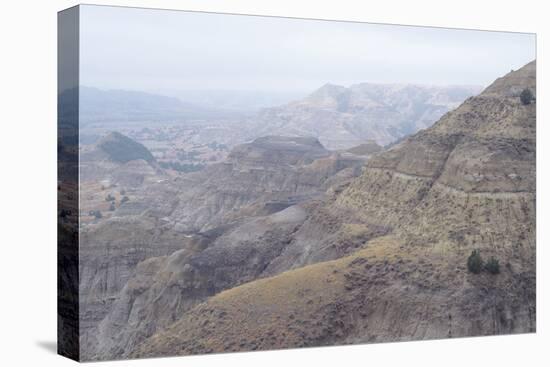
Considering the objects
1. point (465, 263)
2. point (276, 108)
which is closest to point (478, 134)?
point (465, 263)

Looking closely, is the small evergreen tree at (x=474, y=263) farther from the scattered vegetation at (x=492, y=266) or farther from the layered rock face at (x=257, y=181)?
the layered rock face at (x=257, y=181)

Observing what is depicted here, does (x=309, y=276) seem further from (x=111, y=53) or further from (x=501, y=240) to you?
(x=111, y=53)

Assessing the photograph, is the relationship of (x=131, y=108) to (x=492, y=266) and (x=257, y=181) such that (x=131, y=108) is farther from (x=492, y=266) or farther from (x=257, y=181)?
(x=492, y=266)

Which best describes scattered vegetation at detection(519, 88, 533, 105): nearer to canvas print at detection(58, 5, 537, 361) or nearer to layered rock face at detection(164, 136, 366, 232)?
canvas print at detection(58, 5, 537, 361)

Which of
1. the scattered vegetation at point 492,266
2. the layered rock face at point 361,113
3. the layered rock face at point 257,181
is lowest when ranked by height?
the scattered vegetation at point 492,266

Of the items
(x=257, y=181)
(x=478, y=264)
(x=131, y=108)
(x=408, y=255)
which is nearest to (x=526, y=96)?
(x=478, y=264)

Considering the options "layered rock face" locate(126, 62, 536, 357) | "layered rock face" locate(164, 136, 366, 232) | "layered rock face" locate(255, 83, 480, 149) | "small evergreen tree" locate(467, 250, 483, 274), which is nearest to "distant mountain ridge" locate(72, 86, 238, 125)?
"layered rock face" locate(164, 136, 366, 232)

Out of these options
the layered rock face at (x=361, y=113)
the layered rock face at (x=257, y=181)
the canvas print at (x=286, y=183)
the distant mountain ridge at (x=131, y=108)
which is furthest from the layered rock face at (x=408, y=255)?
the distant mountain ridge at (x=131, y=108)
